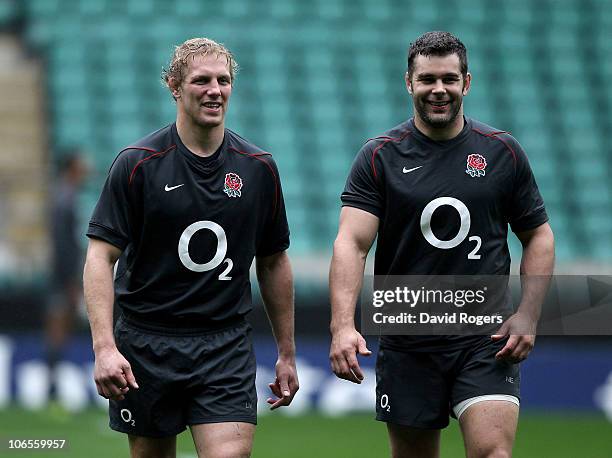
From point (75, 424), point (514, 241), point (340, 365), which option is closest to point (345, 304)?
point (340, 365)

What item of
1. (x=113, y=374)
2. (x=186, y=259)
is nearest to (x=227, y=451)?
(x=113, y=374)

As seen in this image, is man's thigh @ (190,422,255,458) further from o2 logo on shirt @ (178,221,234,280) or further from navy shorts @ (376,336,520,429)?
navy shorts @ (376,336,520,429)

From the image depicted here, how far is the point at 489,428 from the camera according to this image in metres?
5.40

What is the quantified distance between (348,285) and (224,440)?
0.85 m

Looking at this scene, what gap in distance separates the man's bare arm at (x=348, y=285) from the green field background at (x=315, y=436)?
3675 mm

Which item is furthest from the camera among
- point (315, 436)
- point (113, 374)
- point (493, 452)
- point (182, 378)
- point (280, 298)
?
point (315, 436)

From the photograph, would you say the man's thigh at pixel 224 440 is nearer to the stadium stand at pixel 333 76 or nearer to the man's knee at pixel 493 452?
the man's knee at pixel 493 452

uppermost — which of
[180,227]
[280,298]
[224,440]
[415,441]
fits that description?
[180,227]

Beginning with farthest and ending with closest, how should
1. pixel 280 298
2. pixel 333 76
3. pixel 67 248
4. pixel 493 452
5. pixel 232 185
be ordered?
pixel 333 76, pixel 67 248, pixel 280 298, pixel 232 185, pixel 493 452

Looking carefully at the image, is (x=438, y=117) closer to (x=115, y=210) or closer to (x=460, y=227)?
(x=460, y=227)

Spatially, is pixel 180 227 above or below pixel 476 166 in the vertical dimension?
below

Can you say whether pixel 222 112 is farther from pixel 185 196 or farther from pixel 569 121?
pixel 569 121

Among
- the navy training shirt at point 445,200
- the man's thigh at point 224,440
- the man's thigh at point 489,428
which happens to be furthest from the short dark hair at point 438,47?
the man's thigh at point 224,440

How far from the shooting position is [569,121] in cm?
1662
